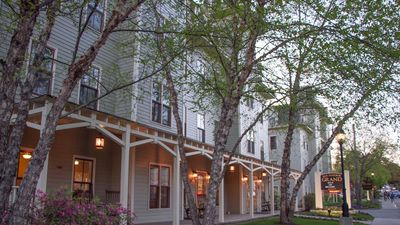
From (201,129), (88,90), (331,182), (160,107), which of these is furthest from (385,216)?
(88,90)

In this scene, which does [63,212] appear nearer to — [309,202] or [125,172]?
[125,172]

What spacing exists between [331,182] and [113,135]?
16801 mm

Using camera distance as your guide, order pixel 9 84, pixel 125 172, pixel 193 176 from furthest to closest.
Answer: pixel 193 176
pixel 125 172
pixel 9 84

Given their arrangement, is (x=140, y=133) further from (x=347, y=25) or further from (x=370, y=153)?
(x=370, y=153)

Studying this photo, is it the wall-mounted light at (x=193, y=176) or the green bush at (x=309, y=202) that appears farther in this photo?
the green bush at (x=309, y=202)

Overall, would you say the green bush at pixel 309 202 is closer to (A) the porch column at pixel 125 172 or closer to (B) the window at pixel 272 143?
(B) the window at pixel 272 143

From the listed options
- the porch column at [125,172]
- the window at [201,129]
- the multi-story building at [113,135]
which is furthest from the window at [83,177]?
the window at [201,129]

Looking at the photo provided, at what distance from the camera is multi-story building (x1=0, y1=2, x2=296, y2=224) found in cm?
1190

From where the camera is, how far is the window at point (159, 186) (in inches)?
690

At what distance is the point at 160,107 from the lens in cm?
1755

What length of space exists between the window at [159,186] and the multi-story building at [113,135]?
4cm

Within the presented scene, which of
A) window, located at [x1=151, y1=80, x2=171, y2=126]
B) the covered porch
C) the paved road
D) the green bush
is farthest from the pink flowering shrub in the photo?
the green bush

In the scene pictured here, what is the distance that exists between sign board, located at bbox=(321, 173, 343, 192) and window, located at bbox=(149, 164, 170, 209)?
10.8 metres

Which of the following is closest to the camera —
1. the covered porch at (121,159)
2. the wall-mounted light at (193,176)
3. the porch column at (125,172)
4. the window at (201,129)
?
the covered porch at (121,159)
